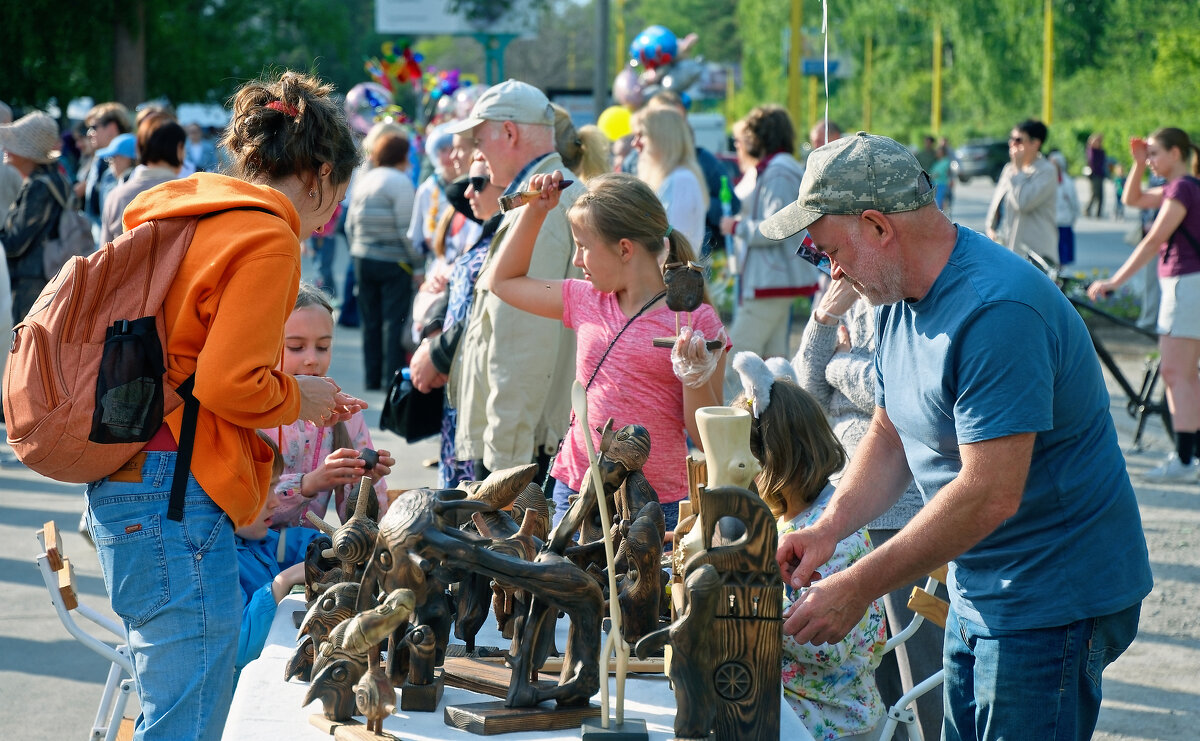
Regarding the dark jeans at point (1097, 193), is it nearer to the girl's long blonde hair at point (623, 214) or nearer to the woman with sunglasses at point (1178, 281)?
the woman with sunglasses at point (1178, 281)

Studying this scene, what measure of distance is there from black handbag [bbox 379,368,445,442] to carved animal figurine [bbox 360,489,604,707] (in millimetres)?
2634

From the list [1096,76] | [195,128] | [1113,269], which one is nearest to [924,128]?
[1096,76]

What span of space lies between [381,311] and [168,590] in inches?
257

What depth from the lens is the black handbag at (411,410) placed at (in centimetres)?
474

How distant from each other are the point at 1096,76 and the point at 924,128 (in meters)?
12.1

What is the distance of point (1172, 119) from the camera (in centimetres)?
2948

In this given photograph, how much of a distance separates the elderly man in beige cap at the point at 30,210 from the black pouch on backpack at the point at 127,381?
17.0 ft

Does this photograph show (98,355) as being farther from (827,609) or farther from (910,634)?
(910,634)

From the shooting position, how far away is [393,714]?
2121mm

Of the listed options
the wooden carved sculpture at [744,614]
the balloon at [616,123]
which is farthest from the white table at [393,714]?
the balloon at [616,123]

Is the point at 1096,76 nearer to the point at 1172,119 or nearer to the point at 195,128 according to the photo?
the point at 1172,119

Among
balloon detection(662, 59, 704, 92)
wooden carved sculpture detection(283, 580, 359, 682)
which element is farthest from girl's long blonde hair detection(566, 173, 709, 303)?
balloon detection(662, 59, 704, 92)

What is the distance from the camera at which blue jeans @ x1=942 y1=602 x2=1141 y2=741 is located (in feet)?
7.19

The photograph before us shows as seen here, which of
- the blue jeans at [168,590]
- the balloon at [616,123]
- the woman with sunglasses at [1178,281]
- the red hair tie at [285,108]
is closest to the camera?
the blue jeans at [168,590]
